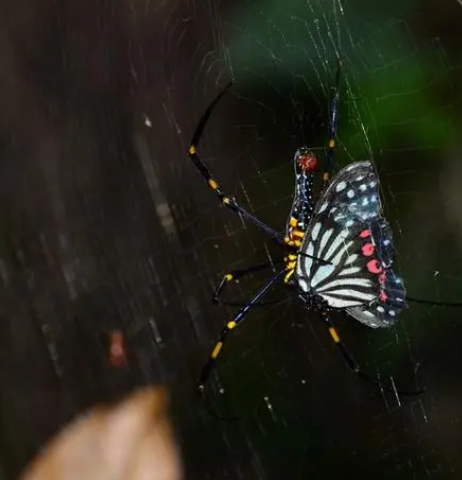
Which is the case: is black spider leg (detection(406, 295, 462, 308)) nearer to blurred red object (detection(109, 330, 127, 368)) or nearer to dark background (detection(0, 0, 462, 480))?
dark background (detection(0, 0, 462, 480))

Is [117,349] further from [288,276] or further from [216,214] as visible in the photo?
[288,276]

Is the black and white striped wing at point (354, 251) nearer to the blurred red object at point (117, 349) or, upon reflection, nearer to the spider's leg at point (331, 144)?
the spider's leg at point (331, 144)

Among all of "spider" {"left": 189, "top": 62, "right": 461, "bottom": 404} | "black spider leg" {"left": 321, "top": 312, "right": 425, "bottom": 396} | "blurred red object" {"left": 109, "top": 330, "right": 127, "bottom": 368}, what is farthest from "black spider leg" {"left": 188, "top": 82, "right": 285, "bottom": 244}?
"blurred red object" {"left": 109, "top": 330, "right": 127, "bottom": 368}

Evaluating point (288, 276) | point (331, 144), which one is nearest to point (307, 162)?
point (331, 144)

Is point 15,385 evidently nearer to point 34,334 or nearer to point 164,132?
point 34,334

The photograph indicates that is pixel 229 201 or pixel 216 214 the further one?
pixel 216 214

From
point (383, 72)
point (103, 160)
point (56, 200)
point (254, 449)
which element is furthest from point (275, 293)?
point (56, 200)
